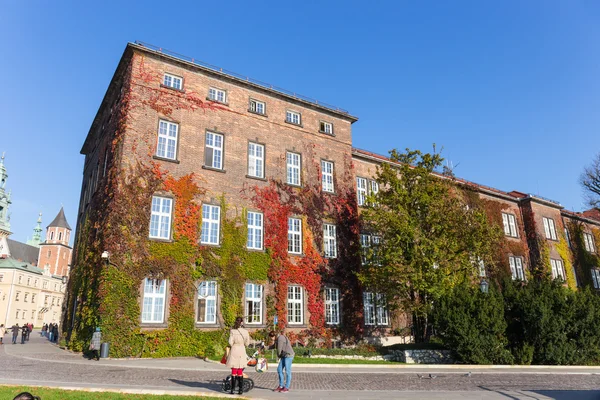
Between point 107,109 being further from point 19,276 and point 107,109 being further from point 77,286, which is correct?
point 19,276

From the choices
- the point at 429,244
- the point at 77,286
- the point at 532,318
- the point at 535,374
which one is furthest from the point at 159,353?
the point at 532,318

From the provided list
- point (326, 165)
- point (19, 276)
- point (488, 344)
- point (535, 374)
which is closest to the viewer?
point (535, 374)

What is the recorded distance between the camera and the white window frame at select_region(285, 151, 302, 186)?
89.0 ft

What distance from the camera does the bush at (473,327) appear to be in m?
18.6

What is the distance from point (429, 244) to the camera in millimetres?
22094

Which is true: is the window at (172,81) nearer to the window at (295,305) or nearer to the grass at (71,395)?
the window at (295,305)

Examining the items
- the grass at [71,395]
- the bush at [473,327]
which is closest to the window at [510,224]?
the bush at [473,327]

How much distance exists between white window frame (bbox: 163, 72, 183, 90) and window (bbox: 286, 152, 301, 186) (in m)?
8.00

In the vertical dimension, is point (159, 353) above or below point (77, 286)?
below

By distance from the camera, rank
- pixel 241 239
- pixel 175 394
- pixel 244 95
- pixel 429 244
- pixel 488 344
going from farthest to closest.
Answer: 1. pixel 244 95
2. pixel 241 239
3. pixel 429 244
4. pixel 488 344
5. pixel 175 394

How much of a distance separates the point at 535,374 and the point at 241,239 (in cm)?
1535

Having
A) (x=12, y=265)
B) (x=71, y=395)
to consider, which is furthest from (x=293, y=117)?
(x=12, y=265)

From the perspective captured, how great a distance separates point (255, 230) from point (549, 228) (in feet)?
110

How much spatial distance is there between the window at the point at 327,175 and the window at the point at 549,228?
26389mm
